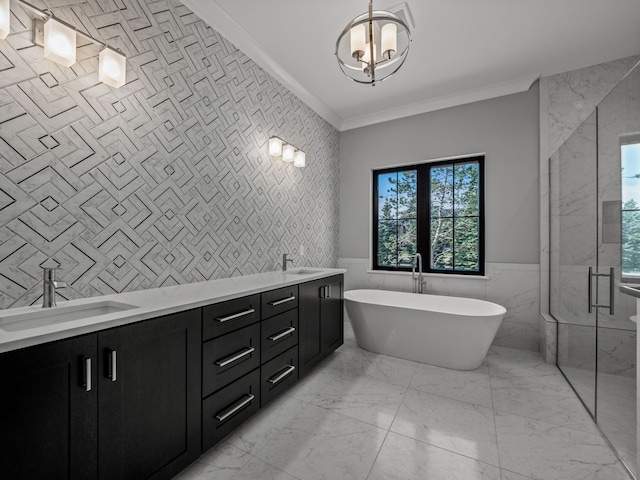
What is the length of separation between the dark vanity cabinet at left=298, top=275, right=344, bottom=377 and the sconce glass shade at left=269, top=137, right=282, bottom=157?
4.30 ft

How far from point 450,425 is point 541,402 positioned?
838 millimetres

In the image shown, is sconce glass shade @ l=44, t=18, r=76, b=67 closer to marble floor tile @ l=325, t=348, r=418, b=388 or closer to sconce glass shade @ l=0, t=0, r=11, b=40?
sconce glass shade @ l=0, t=0, r=11, b=40

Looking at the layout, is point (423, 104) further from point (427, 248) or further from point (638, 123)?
point (638, 123)

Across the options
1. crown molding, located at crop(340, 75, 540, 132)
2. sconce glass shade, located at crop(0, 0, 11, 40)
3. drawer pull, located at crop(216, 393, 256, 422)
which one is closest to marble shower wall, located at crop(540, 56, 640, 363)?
crown molding, located at crop(340, 75, 540, 132)

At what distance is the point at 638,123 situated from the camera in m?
1.55

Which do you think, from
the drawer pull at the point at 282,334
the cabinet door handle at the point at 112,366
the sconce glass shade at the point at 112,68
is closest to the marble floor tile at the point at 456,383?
the drawer pull at the point at 282,334

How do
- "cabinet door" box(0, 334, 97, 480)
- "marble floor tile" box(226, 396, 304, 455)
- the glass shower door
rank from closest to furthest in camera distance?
"cabinet door" box(0, 334, 97, 480), "marble floor tile" box(226, 396, 304, 455), the glass shower door

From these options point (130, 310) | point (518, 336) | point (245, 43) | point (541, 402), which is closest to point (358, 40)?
point (245, 43)

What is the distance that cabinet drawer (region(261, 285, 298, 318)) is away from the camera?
195 centimetres

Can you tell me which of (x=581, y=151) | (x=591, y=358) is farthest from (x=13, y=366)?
(x=581, y=151)

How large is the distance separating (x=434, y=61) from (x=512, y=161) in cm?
139

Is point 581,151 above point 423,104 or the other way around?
the other way around

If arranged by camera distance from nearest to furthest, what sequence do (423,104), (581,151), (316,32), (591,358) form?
(591,358)
(581,151)
(316,32)
(423,104)

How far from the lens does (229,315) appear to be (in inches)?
65.2
